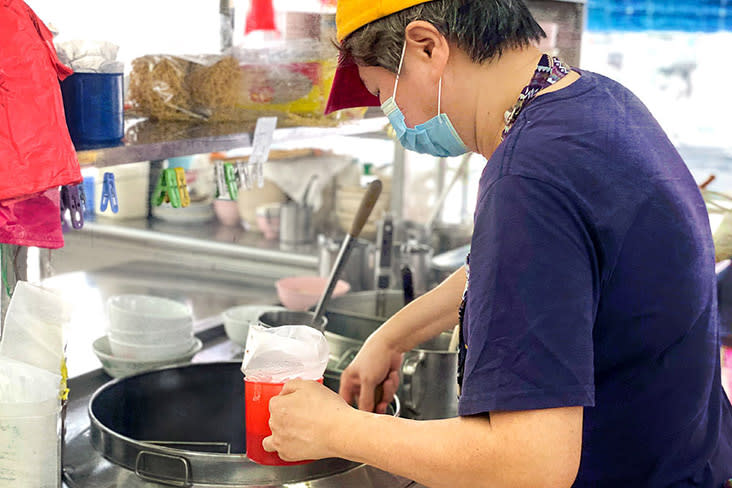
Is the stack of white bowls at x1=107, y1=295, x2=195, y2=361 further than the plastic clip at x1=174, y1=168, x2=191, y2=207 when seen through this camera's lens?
Yes

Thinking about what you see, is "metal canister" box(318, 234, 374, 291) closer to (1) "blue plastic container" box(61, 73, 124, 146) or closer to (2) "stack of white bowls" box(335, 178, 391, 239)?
(2) "stack of white bowls" box(335, 178, 391, 239)

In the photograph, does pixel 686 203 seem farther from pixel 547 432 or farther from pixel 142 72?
pixel 142 72

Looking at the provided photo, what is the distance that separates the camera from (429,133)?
117 cm

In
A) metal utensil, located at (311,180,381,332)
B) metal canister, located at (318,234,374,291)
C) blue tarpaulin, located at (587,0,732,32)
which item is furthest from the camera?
blue tarpaulin, located at (587,0,732,32)

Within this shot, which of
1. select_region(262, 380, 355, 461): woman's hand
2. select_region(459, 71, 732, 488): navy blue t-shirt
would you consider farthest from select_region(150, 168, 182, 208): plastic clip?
select_region(459, 71, 732, 488): navy blue t-shirt

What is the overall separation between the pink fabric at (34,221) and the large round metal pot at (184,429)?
35cm

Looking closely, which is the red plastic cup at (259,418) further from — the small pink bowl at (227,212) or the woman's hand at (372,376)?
the small pink bowl at (227,212)

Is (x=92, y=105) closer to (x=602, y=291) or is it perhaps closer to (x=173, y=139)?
(x=173, y=139)

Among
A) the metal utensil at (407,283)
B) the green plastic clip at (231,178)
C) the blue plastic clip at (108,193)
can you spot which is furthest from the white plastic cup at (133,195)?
the blue plastic clip at (108,193)

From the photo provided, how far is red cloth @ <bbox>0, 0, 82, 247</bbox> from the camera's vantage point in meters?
1.14

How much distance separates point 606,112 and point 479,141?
0.19 m

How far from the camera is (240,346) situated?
2.14 m

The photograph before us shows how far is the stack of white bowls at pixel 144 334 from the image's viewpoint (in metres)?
1.79

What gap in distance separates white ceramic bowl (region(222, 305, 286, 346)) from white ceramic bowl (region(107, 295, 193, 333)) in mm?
195
